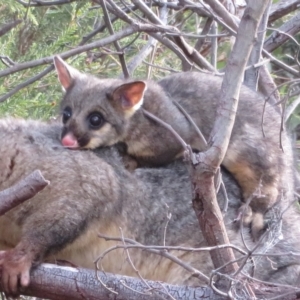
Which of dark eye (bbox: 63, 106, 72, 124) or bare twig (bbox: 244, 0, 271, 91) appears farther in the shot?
bare twig (bbox: 244, 0, 271, 91)

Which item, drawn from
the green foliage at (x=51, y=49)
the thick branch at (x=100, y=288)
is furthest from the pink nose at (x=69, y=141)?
the green foliage at (x=51, y=49)

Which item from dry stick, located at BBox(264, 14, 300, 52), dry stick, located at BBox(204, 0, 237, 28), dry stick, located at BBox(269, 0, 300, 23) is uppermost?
dry stick, located at BBox(204, 0, 237, 28)

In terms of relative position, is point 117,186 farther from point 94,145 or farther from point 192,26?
point 192,26

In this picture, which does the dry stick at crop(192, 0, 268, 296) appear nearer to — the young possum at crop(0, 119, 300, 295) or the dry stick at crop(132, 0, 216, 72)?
the young possum at crop(0, 119, 300, 295)

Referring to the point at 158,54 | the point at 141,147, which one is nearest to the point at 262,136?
the point at 141,147

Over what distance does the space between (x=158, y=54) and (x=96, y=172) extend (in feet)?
11.0

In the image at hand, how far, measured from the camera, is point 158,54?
25.5 ft

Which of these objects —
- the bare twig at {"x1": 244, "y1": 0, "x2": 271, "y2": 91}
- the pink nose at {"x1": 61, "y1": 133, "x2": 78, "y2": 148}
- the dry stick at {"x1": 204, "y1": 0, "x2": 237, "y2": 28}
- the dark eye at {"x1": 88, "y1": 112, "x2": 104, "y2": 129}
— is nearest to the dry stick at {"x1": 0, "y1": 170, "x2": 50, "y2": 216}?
the pink nose at {"x1": 61, "y1": 133, "x2": 78, "y2": 148}

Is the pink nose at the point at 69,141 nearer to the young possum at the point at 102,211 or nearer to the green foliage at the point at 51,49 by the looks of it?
the young possum at the point at 102,211

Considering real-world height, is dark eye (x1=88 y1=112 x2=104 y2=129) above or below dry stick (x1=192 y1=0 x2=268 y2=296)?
below

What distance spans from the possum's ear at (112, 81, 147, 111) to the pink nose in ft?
1.40

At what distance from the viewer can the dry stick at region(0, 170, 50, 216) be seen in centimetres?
345

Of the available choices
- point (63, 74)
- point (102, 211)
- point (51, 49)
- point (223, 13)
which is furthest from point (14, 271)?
point (51, 49)

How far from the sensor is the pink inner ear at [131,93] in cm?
489
